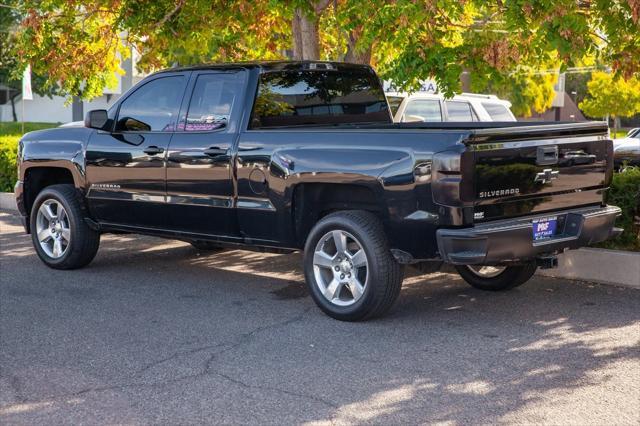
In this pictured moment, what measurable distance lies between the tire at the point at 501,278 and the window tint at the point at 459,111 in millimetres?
6596

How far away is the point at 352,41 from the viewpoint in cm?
1195

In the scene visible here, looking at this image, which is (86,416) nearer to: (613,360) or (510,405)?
(510,405)

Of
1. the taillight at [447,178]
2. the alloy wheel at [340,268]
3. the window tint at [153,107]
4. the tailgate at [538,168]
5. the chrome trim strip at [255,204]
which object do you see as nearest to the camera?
the taillight at [447,178]

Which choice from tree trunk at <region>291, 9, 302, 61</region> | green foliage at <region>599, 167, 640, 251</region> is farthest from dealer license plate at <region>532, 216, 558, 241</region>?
tree trunk at <region>291, 9, 302, 61</region>

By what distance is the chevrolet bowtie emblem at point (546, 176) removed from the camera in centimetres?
673

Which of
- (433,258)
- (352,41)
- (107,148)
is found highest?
(352,41)

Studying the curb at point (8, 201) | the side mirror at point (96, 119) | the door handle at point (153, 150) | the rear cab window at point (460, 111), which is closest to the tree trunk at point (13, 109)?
the curb at point (8, 201)

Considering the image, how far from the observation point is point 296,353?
20.4ft

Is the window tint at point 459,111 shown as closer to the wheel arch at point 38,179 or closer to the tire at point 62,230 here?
the wheel arch at point 38,179

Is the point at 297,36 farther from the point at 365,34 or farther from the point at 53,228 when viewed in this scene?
the point at 53,228

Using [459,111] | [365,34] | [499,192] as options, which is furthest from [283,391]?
[459,111]

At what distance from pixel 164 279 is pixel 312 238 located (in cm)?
229

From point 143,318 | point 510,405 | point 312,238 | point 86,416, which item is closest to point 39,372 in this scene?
point 86,416

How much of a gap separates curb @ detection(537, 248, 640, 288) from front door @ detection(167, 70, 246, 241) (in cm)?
305
